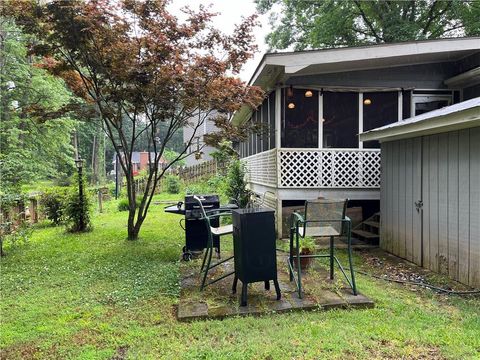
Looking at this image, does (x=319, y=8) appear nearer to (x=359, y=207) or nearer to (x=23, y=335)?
(x=359, y=207)

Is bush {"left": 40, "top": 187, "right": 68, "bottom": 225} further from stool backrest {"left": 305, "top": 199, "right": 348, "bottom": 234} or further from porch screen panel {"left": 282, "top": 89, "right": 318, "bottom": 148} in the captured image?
stool backrest {"left": 305, "top": 199, "right": 348, "bottom": 234}

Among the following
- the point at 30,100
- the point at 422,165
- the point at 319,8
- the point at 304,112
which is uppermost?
the point at 319,8

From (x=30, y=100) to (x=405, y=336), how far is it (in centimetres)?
1450

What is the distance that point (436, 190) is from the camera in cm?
476

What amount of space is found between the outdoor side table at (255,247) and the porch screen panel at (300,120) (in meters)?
4.51

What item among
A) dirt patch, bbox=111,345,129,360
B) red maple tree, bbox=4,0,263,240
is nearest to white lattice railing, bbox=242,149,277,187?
red maple tree, bbox=4,0,263,240

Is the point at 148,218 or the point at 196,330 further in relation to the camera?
the point at 148,218

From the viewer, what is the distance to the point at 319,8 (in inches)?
A: 656

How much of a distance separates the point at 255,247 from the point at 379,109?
5821 millimetres

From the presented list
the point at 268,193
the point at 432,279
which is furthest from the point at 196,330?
the point at 268,193

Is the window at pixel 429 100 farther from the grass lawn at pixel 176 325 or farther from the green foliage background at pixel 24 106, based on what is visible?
the green foliage background at pixel 24 106

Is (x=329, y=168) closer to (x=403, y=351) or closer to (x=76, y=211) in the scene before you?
(x=403, y=351)

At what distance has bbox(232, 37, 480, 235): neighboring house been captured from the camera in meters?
7.12

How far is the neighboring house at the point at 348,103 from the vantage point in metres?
7.12
